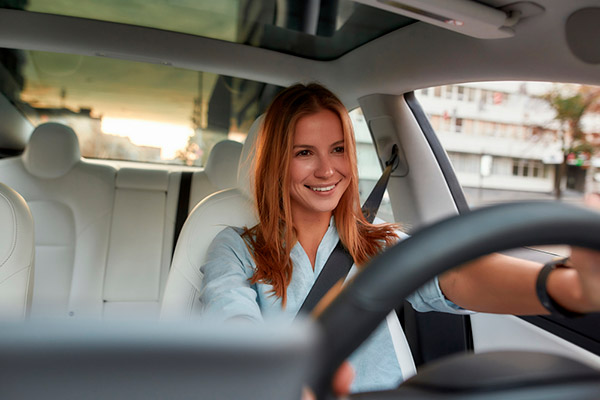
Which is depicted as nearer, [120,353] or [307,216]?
[120,353]

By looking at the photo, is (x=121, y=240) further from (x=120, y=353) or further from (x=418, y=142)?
(x=120, y=353)

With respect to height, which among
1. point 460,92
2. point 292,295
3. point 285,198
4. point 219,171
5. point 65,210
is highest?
point 460,92

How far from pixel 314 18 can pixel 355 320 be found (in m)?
1.58

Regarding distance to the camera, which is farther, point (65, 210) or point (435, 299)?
point (65, 210)

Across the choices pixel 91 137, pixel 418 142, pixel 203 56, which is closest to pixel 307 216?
pixel 418 142

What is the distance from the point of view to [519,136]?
188 centimetres

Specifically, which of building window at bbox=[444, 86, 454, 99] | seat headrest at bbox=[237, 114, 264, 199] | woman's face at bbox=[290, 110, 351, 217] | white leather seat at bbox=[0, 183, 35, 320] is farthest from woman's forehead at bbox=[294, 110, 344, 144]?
white leather seat at bbox=[0, 183, 35, 320]

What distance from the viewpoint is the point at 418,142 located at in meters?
1.95

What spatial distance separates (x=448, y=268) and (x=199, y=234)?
1.06 meters

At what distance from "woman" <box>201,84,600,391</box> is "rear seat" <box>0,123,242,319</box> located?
0.93 m

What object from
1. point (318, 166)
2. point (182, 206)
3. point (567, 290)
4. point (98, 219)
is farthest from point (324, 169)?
point (98, 219)

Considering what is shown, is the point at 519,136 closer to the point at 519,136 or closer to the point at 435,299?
the point at 519,136

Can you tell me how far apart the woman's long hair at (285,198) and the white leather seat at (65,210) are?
3.96ft

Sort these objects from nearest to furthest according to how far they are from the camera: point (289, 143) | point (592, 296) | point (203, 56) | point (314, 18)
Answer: point (592, 296), point (289, 143), point (314, 18), point (203, 56)
